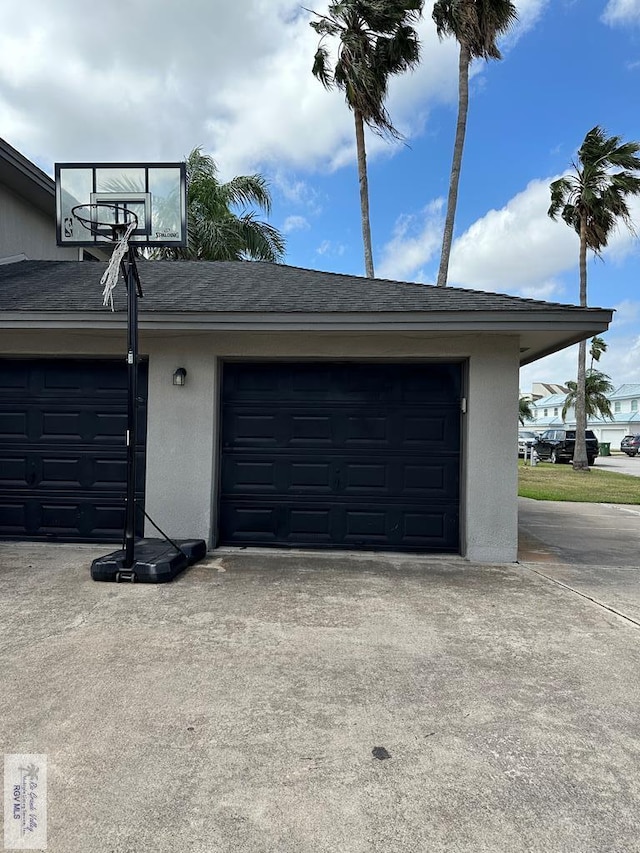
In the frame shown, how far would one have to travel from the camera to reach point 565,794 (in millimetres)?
2090

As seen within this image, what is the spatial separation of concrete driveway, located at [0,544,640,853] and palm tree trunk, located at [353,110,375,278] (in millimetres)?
13020

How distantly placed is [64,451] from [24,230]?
580cm

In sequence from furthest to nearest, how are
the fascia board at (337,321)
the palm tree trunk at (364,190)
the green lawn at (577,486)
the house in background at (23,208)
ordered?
1. the palm tree trunk at (364,190)
2. the green lawn at (577,486)
3. the house in background at (23,208)
4. the fascia board at (337,321)

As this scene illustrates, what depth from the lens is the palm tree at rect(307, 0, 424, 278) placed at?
1465 centimetres

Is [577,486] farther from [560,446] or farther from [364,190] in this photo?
[364,190]

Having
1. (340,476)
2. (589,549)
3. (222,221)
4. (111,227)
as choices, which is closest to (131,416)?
(111,227)

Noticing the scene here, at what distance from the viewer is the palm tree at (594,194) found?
17.5 meters

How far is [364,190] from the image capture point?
15.6 m

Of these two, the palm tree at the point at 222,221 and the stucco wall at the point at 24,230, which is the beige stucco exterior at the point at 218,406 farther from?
the palm tree at the point at 222,221

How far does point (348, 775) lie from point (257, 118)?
17694mm

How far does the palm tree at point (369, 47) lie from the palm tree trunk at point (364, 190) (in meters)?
0.34

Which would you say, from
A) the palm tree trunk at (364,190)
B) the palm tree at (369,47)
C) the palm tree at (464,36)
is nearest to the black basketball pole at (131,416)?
the palm tree at (464,36)

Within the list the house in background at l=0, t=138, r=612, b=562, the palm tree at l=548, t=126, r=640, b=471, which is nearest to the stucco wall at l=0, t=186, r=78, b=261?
the house in background at l=0, t=138, r=612, b=562

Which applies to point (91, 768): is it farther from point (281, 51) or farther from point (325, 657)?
point (281, 51)
